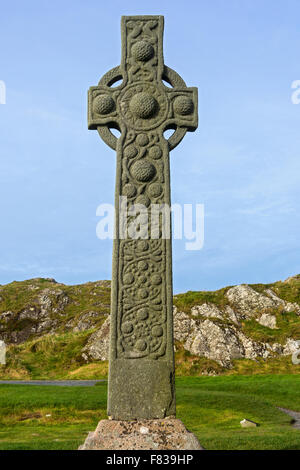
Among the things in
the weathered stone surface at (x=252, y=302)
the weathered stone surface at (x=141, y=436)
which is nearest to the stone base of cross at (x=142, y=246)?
the weathered stone surface at (x=141, y=436)

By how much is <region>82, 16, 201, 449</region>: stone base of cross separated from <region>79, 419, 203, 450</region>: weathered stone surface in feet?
0.03

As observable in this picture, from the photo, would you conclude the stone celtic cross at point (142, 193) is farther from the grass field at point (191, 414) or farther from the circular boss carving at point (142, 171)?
the grass field at point (191, 414)

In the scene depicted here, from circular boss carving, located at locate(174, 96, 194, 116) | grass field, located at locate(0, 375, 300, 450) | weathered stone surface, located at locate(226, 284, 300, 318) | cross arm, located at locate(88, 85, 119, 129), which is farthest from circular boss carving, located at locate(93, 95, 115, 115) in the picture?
weathered stone surface, located at locate(226, 284, 300, 318)

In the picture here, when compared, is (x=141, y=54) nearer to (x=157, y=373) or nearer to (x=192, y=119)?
(x=192, y=119)

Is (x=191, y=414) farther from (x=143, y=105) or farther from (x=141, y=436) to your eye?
(x=143, y=105)

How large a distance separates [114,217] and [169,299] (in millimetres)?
1274

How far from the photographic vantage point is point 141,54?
638 centimetres

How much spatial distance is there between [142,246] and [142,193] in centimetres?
74

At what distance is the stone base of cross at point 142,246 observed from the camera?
5188mm

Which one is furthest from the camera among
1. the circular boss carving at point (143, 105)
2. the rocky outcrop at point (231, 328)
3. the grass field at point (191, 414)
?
the rocky outcrop at point (231, 328)

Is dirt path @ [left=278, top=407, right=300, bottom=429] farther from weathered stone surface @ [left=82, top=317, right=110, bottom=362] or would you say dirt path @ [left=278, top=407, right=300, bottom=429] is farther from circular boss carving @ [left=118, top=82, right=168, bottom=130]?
weathered stone surface @ [left=82, top=317, right=110, bottom=362]

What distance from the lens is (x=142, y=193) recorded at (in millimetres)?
5953

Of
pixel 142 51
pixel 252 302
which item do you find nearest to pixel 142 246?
pixel 142 51

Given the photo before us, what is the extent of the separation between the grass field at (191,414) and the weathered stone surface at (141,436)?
390 cm
